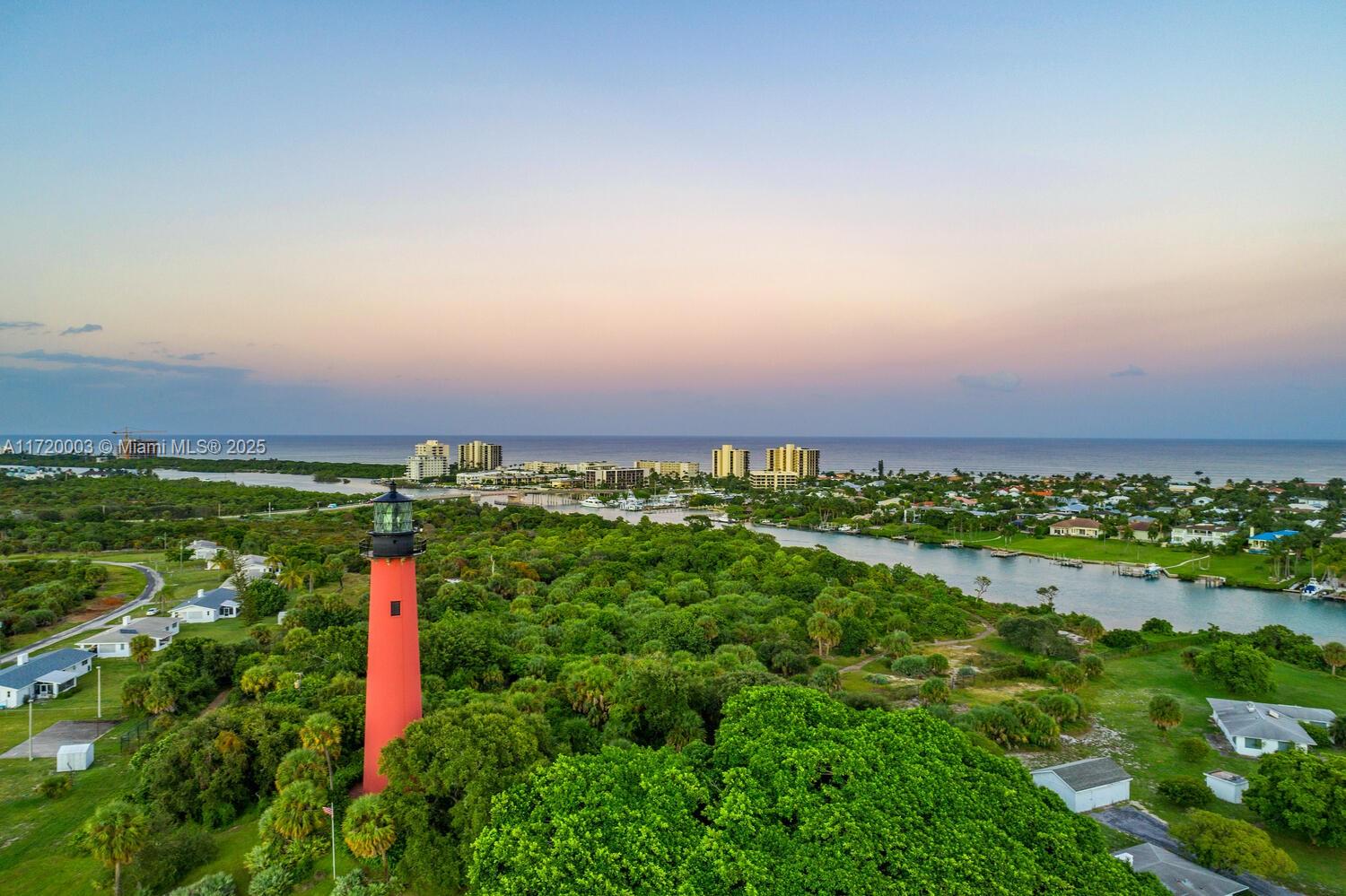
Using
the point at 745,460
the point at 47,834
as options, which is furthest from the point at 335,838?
the point at 745,460

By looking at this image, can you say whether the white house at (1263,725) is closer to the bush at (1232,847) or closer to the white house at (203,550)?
the bush at (1232,847)

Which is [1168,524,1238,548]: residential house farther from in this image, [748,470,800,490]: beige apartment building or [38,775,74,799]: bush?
[38,775,74,799]: bush

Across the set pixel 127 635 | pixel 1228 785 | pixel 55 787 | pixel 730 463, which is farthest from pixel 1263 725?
pixel 730 463

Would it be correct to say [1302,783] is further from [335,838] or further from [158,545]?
[158,545]

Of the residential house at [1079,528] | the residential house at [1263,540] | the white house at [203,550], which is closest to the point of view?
the white house at [203,550]

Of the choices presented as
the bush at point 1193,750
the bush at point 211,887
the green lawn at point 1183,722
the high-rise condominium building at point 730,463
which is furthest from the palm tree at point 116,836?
the high-rise condominium building at point 730,463

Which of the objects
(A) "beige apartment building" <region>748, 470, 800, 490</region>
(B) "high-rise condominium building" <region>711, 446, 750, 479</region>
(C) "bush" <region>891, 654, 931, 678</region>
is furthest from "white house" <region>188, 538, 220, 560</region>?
(B) "high-rise condominium building" <region>711, 446, 750, 479</region>
